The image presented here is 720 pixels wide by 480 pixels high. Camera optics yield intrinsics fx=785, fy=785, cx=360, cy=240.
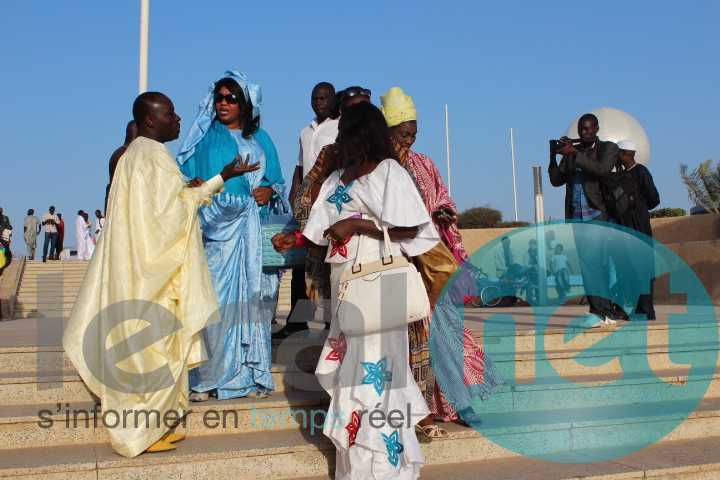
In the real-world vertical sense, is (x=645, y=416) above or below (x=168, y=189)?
below

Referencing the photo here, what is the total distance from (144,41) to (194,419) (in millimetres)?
4829

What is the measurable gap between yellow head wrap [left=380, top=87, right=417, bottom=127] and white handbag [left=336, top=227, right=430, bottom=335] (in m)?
0.92

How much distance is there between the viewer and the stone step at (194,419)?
4227 mm

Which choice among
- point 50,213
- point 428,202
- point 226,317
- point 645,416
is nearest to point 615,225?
point 645,416

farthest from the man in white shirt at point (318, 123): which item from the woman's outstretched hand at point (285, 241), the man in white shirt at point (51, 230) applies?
the man in white shirt at point (51, 230)

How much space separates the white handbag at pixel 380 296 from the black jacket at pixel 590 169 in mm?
3904

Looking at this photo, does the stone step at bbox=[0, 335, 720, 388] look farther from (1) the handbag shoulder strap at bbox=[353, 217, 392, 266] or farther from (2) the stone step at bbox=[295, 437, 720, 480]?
(1) the handbag shoulder strap at bbox=[353, 217, 392, 266]

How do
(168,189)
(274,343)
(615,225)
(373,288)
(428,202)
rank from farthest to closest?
(615,225) → (274,343) → (428,202) → (168,189) → (373,288)

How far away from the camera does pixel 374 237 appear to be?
394 cm

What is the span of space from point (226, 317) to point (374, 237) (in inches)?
54.8

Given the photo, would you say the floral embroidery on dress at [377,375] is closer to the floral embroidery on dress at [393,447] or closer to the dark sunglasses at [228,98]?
the floral embroidery on dress at [393,447]

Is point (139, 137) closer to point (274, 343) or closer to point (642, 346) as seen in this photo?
point (274, 343)

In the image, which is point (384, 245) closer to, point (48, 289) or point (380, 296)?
point (380, 296)

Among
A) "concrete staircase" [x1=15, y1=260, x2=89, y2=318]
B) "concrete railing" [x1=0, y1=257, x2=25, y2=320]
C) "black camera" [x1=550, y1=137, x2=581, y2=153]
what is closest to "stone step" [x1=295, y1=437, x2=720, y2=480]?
"black camera" [x1=550, y1=137, x2=581, y2=153]
